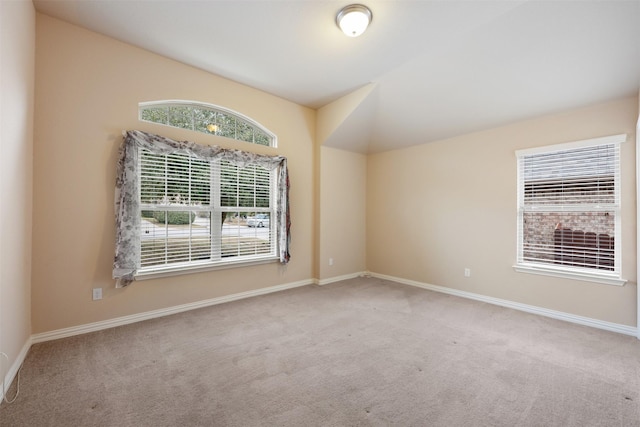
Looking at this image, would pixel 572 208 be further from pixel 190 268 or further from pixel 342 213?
pixel 190 268

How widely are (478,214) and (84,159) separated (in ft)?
16.1

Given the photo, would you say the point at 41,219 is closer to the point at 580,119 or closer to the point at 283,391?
the point at 283,391

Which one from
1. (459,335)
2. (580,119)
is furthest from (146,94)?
(580,119)

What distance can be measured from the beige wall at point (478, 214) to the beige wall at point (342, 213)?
201 millimetres

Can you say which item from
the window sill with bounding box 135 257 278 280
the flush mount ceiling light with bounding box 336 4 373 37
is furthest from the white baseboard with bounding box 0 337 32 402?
the flush mount ceiling light with bounding box 336 4 373 37

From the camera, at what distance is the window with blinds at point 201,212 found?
3238mm

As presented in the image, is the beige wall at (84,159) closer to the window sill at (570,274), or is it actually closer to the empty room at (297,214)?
the empty room at (297,214)

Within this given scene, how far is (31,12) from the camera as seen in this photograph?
8.11ft

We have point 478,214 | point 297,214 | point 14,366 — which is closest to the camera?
point 14,366

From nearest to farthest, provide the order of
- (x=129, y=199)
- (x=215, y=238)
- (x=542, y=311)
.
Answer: (x=129, y=199) → (x=542, y=311) → (x=215, y=238)

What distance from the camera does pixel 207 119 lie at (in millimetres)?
3684

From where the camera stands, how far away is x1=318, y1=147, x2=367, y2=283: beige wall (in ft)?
15.8

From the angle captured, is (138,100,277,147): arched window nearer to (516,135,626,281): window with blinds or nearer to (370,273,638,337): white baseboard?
(370,273,638,337): white baseboard

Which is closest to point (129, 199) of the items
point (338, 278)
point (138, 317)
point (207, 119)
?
point (138, 317)
